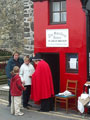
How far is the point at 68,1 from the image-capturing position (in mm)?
9711

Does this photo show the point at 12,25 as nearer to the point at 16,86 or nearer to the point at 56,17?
the point at 56,17

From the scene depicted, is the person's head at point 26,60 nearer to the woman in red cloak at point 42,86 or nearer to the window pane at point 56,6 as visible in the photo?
the woman in red cloak at point 42,86

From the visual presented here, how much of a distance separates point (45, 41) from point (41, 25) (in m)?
0.57

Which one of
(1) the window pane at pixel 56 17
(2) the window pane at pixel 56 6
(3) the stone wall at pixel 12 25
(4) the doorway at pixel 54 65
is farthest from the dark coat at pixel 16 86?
(3) the stone wall at pixel 12 25

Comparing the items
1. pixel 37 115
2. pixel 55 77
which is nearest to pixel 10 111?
pixel 37 115

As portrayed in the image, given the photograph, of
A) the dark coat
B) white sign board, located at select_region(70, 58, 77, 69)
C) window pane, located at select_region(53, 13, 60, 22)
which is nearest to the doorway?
white sign board, located at select_region(70, 58, 77, 69)

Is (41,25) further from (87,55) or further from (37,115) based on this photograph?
(37,115)

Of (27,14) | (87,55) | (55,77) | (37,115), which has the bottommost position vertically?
(37,115)

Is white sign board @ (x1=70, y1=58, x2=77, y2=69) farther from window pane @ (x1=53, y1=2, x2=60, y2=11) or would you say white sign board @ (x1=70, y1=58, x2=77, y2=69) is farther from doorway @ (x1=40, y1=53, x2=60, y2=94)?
window pane @ (x1=53, y1=2, x2=60, y2=11)

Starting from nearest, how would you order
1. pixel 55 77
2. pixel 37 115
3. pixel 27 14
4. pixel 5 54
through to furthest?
pixel 37 115, pixel 55 77, pixel 27 14, pixel 5 54

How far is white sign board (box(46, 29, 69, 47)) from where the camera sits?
9.80 meters

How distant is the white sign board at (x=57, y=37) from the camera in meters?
9.80

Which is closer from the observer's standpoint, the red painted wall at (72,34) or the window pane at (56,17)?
the red painted wall at (72,34)

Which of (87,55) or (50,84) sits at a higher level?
(87,55)
